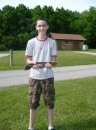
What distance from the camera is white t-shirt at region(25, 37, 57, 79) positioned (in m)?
5.75

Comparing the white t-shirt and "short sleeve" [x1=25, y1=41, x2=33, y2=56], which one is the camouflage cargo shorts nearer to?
the white t-shirt

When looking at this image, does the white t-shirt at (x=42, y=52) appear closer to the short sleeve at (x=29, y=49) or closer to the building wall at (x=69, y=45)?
the short sleeve at (x=29, y=49)

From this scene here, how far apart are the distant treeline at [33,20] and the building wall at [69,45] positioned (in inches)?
199

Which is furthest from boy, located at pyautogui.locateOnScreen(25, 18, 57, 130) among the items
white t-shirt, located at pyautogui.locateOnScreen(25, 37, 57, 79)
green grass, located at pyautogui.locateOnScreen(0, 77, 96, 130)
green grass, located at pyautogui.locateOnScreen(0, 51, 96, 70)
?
green grass, located at pyautogui.locateOnScreen(0, 51, 96, 70)

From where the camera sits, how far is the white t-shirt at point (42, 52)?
18.9 feet

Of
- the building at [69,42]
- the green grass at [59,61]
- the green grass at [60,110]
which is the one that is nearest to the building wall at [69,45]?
the building at [69,42]

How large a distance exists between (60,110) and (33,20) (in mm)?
68119

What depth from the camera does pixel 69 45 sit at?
7212 centimetres

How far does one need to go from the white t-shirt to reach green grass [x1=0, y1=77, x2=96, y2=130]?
108 cm

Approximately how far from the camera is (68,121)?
6699 mm

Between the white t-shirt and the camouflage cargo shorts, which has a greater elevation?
the white t-shirt

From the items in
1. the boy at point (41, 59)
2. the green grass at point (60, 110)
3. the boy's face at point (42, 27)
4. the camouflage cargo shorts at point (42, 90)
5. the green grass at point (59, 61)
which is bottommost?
the green grass at point (59, 61)

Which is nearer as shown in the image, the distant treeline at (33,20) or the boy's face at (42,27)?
the boy's face at (42,27)

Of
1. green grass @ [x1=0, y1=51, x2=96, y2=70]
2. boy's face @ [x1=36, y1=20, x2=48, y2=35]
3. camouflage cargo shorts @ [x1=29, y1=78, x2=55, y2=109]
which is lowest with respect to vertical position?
green grass @ [x1=0, y1=51, x2=96, y2=70]
